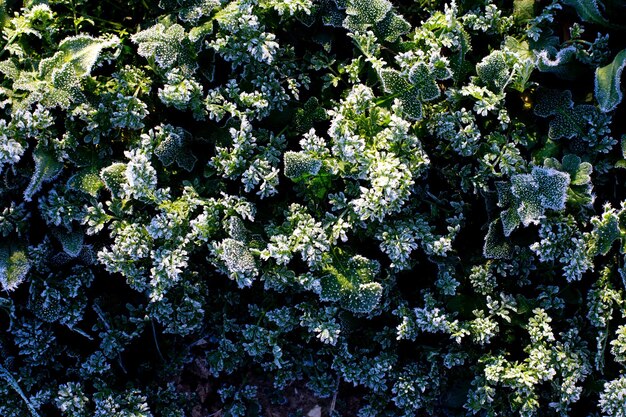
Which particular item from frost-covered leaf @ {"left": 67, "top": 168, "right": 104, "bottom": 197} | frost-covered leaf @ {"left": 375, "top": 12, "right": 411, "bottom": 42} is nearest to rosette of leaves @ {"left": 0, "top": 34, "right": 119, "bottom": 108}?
frost-covered leaf @ {"left": 67, "top": 168, "right": 104, "bottom": 197}

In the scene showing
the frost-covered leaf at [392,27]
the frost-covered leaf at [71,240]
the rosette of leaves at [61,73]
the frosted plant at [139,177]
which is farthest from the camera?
the frost-covered leaf at [392,27]

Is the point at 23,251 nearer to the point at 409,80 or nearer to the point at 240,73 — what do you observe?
the point at 240,73

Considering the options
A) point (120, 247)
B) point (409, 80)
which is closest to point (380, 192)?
point (409, 80)

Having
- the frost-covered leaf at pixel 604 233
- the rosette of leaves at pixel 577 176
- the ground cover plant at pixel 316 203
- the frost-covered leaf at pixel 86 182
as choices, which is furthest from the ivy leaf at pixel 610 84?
the frost-covered leaf at pixel 86 182

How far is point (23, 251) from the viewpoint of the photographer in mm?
3398

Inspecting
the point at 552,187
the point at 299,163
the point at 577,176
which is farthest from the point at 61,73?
the point at 577,176

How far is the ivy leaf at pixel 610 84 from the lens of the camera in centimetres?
326

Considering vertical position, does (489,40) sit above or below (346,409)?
above

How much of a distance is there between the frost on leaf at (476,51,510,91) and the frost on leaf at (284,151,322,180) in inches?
35.4

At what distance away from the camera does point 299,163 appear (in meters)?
3.24

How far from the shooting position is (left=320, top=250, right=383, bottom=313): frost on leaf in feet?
10.8

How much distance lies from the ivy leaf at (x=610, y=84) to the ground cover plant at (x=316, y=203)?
0.04ft

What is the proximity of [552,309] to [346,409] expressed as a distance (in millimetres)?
1171

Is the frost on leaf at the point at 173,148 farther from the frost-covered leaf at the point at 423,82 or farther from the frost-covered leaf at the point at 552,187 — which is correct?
the frost-covered leaf at the point at 552,187
